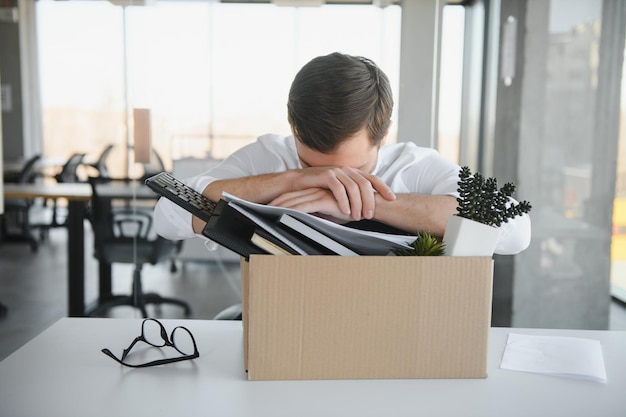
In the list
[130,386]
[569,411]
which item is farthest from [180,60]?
[569,411]

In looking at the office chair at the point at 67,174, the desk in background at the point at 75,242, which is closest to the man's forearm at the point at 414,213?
the desk in background at the point at 75,242

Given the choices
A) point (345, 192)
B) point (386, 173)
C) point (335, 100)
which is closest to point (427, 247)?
point (345, 192)

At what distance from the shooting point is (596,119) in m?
3.32

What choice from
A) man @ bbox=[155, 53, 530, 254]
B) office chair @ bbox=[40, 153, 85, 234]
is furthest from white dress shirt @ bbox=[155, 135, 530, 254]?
office chair @ bbox=[40, 153, 85, 234]

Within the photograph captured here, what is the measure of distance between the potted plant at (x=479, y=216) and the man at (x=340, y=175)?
0.67 ft

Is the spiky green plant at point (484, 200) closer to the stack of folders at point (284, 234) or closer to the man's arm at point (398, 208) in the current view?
the stack of folders at point (284, 234)

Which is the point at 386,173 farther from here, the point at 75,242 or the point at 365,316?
the point at 75,242

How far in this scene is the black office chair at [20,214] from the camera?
634 centimetres

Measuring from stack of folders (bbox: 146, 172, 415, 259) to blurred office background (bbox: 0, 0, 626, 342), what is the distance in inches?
93.7

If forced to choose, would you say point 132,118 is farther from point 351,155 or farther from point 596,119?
point 596,119

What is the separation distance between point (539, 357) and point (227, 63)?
2.62 metres

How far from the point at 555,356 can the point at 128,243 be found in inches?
122

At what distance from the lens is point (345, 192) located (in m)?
1.05

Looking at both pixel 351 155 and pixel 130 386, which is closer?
pixel 130 386
